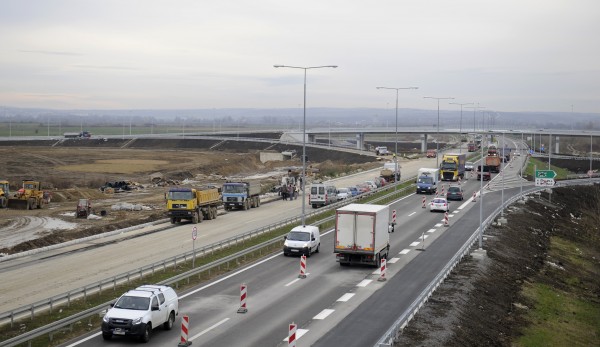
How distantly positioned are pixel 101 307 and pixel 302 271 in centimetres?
1187

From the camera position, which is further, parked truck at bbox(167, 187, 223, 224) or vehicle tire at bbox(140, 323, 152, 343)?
parked truck at bbox(167, 187, 223, 224)

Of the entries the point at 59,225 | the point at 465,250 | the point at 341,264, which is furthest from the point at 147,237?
the point at 465,250

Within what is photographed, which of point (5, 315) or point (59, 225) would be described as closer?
point (5, 315)

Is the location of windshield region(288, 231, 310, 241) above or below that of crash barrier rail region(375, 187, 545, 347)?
above

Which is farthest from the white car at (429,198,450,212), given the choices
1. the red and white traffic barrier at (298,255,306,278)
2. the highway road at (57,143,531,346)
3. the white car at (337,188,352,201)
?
the red and white traffic barrier at (298,255,306,278)

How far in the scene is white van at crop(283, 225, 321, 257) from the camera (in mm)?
41281

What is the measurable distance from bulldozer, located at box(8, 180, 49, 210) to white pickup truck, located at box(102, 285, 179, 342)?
151 feet

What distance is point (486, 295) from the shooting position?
35219mm

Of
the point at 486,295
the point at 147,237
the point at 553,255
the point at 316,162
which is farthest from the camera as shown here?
the point at 316,162

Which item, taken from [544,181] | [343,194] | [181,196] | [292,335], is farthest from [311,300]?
[343,194]

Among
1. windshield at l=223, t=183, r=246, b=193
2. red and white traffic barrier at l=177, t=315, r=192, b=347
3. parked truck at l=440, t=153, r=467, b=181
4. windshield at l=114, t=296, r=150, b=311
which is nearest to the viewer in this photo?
red and white traffic barrier at l=177, t=315, r=192, b=347

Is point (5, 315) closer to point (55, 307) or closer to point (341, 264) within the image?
point (55, 307)

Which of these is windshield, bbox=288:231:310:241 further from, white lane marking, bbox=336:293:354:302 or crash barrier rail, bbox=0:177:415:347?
white lane marking, bbox=336:293:354:302

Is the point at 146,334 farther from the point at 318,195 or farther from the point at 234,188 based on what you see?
the point at 318,195
